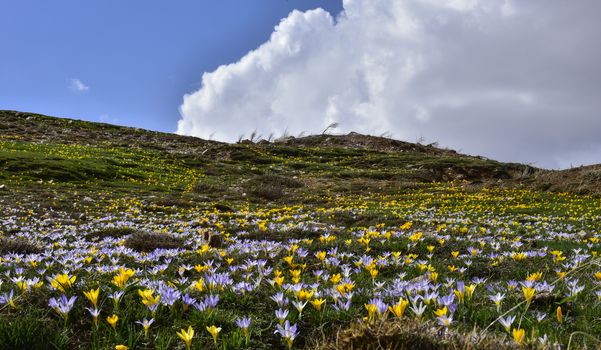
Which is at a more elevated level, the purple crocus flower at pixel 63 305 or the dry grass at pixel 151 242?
the purple crocus flower at pixel 63 305

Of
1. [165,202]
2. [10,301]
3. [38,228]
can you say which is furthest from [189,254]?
[165,202]

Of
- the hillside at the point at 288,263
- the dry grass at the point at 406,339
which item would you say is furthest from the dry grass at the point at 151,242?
the dry grass at the point at 406,339

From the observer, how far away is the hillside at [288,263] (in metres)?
2.32

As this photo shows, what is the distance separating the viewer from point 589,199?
71.9ft

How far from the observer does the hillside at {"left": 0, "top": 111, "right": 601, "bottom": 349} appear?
232 cm

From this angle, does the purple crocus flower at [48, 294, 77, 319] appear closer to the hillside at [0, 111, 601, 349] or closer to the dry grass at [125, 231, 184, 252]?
the hillside at [0, 111, 601, 349]

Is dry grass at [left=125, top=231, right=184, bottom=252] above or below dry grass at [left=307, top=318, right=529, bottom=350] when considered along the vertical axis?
below

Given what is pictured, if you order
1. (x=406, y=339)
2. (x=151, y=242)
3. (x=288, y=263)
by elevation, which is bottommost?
(x=151, y=242)

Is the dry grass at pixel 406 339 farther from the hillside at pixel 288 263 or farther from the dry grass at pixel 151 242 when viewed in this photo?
the dry grass at pixel 151 242

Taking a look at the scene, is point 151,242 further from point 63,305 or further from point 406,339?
point 406,339

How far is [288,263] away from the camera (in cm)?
542

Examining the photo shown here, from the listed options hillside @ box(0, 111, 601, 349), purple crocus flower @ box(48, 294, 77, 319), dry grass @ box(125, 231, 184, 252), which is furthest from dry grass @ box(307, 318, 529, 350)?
dry grass @ box(125, 231, 184, 252)

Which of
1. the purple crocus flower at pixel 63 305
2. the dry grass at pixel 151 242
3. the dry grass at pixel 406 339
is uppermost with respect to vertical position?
the dry grass at pixel 406 339

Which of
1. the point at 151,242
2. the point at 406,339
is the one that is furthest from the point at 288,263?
the point at 151,242
